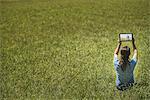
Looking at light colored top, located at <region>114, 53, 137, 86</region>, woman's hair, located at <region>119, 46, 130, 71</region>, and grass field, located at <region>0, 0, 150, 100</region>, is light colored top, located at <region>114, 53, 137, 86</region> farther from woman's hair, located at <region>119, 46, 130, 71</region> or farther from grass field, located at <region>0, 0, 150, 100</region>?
grass field, located at <region>0, 0, 150, 100</region>

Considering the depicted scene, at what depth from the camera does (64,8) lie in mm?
9922

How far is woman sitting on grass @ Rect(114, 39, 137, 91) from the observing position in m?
7.48

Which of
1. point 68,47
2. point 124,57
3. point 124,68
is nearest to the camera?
point 124,57

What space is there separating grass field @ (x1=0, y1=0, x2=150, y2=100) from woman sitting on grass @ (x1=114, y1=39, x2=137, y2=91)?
15cm

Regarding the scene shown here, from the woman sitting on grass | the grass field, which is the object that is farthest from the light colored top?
the grass field

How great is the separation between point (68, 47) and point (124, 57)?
2055 mm

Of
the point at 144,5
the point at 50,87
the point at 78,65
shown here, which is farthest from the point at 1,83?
the point at 144,5

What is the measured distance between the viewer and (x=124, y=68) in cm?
763

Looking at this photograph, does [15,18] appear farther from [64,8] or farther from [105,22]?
[105,22]

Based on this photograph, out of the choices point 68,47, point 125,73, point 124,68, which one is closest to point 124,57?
point 124,68

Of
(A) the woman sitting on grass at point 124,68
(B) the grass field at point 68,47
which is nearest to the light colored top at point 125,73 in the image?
(A) the woman sitting on grass at point 124,68

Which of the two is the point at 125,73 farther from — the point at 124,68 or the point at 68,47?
the point at 68,47

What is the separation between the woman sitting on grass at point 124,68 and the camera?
24.5 feet

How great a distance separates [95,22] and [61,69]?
1877mm
